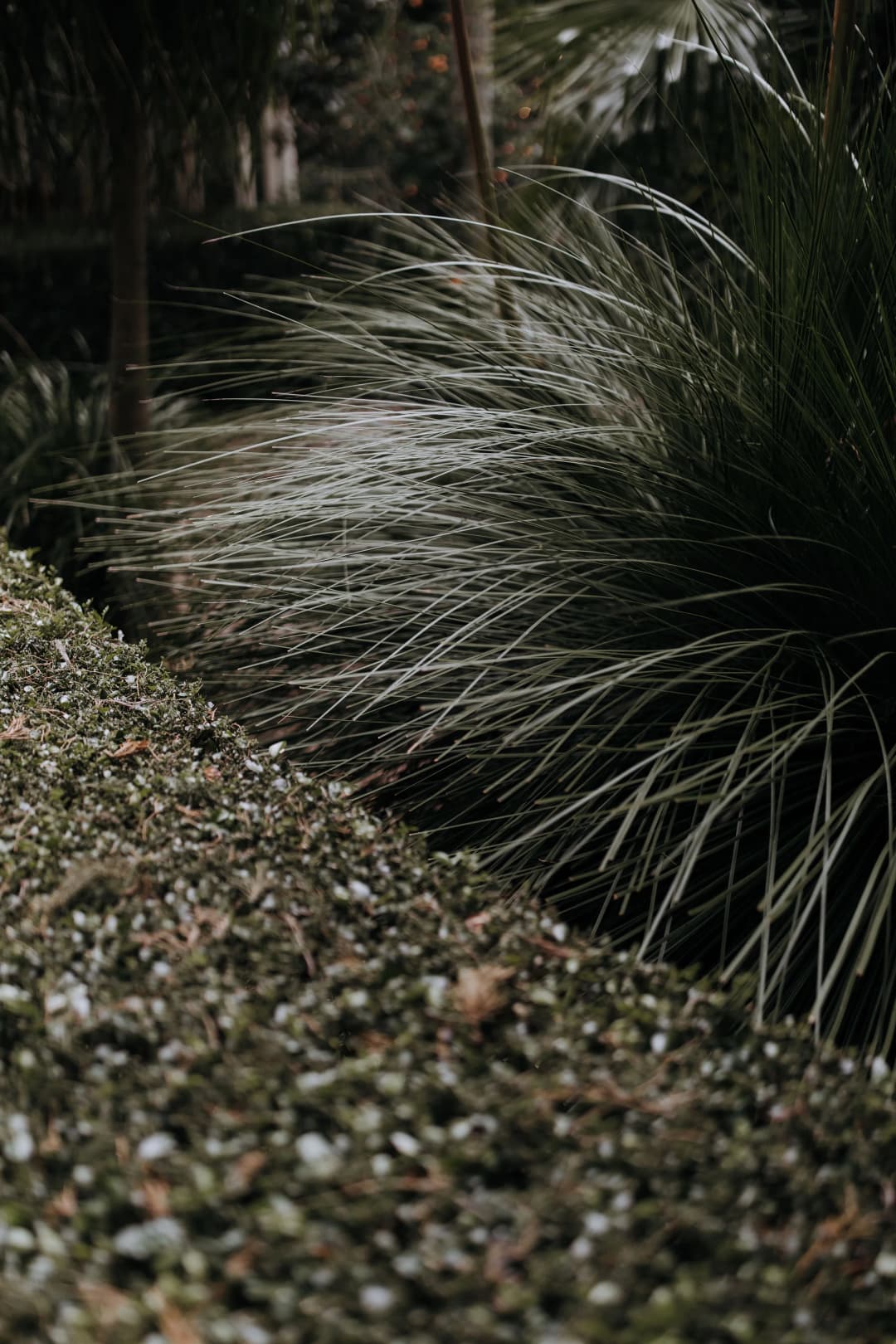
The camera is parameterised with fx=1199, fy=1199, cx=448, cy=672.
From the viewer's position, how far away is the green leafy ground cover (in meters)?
0.97

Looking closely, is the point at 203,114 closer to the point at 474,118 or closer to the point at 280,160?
the point at 474,118

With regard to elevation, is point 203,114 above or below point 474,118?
above

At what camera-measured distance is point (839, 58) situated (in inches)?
102

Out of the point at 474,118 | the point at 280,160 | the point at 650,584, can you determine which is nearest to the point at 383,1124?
the point at 650,584

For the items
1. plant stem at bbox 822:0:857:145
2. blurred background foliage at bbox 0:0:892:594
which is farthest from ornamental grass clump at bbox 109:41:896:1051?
blurred background foliage at bbox 0:0:892:594

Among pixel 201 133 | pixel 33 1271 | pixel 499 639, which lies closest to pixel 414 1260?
pixel 33 1271

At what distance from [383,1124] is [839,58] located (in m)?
2.46

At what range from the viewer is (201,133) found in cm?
434

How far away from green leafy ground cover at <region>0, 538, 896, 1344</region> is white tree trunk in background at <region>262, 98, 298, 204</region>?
892 centimetres

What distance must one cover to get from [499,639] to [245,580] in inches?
28.0

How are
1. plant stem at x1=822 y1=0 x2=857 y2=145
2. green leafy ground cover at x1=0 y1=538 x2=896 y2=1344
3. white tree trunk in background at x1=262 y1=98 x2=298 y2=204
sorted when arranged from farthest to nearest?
1. white tree trunk in background at x1=262 y1=98 x2=298 y2=204
2. plant stem at x1=822 y1=0 x2=857 y2=145
3. green leafy ground cover at x1=0 y1=538 x2=896 y2=1344

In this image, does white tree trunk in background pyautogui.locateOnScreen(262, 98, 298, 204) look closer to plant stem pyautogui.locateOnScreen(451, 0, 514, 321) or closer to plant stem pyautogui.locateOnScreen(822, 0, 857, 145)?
plant stem pyautogui.locateOnScreen(451, 0, 514, 321)

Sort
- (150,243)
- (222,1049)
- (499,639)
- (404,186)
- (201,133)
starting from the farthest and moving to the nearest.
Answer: (404,186), (150,243), (201,133), (499,639), (222,1049)

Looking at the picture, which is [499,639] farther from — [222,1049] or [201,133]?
[201,133]
